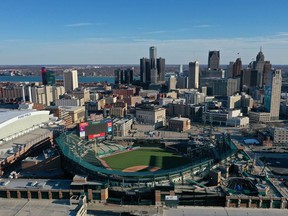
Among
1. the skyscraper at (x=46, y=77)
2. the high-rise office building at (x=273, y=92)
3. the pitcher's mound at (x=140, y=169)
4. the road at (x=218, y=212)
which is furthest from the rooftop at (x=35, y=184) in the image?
the skyscraper at (x=46, y=77)

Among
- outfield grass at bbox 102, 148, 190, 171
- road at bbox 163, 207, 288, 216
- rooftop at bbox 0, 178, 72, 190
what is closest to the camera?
road at bbox 163, 207, 288, 216

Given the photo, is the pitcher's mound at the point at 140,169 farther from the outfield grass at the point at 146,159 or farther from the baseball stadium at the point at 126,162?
the outfield grass at the point at 146,159

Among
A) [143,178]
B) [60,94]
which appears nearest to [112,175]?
[143,178]

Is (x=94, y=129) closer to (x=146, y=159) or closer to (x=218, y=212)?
(x=146, y=159)

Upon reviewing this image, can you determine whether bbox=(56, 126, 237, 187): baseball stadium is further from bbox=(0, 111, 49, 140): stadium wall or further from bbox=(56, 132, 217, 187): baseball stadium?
bbox=(0, 111, 49, 140): stadium wall

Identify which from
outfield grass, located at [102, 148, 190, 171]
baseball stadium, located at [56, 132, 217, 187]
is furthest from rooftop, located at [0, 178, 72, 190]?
outfield grass, located at [102, 148, 190, 171]

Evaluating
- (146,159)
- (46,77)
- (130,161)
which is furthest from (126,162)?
(46,77)
